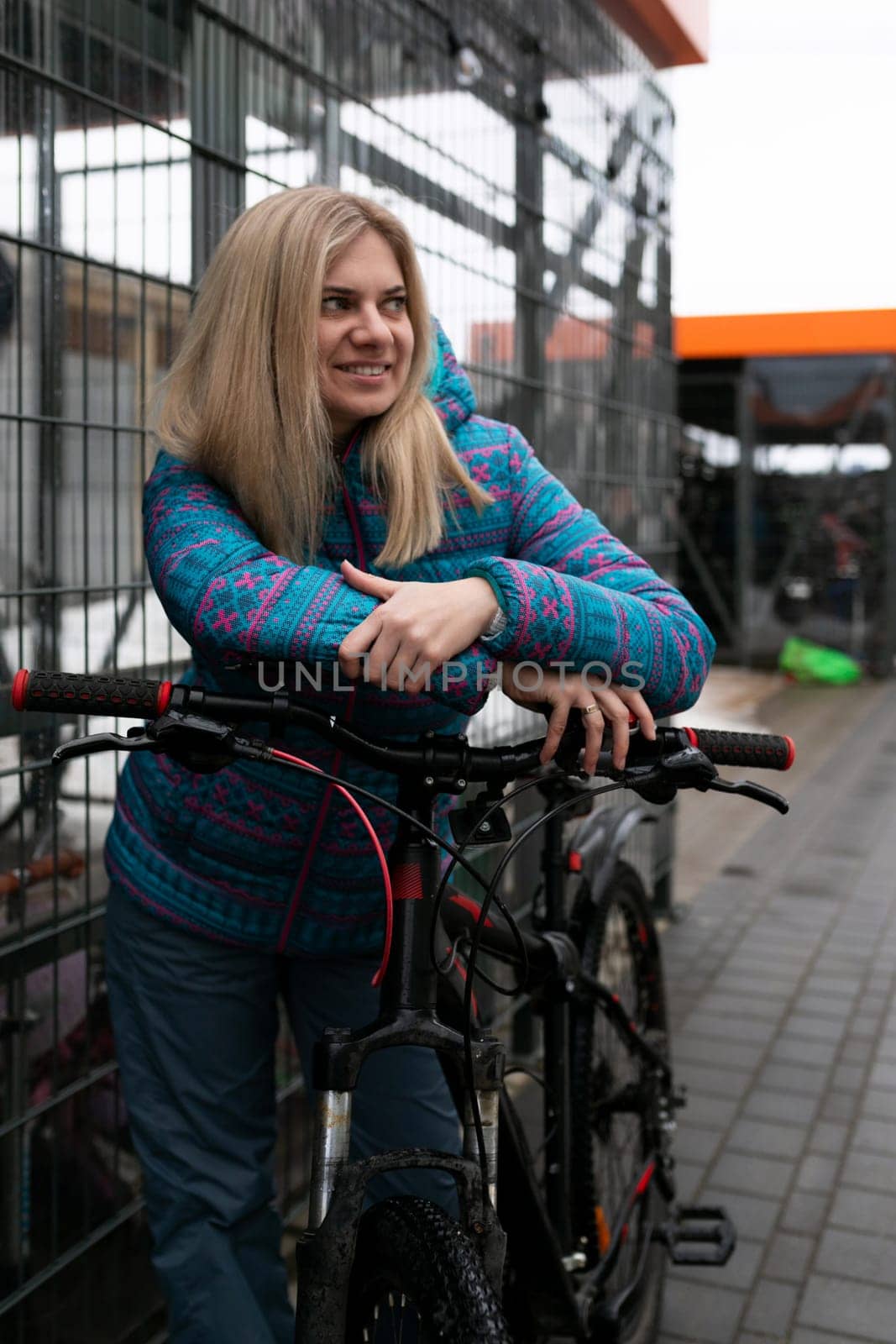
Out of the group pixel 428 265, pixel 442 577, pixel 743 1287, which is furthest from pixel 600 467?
pixel 442 577

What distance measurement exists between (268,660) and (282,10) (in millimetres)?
1718

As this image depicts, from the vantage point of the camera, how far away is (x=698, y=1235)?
2.83 m

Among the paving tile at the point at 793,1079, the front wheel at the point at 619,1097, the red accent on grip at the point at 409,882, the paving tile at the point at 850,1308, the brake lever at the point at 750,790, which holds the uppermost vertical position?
the brake lever at the point at 750,790

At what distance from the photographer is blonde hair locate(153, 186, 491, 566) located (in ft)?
5.64

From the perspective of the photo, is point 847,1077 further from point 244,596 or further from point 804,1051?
point 244,596

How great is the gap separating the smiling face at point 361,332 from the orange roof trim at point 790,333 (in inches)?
510

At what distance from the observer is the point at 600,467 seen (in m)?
4.64

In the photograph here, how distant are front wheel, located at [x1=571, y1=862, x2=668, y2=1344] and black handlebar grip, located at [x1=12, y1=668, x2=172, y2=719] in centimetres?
125

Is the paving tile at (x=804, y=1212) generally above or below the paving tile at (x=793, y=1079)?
below

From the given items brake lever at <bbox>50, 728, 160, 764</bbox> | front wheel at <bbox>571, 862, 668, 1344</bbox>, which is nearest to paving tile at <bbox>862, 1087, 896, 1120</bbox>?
front wheel at <bbox>571, 862, 668, 1344</bbox>

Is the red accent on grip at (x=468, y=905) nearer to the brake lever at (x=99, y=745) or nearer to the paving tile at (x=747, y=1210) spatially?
the brake lever at (x=99, y=745)

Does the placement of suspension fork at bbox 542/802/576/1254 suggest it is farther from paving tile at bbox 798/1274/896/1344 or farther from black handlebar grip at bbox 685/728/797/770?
paving tile at bbox 798/1274/896/1344

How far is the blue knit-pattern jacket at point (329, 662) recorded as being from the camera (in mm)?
1566

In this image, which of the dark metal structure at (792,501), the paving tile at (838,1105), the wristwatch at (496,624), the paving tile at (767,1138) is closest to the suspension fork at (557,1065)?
the wristwatch at (496,624)
